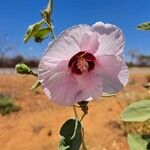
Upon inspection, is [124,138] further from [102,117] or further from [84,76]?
[84,76]

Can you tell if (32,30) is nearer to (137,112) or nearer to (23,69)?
(23,69)

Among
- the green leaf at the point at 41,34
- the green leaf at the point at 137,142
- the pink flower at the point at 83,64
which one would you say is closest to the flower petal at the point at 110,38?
the pink flower at the point at 83,64

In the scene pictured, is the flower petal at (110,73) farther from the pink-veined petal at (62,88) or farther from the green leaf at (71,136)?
the green leaf at (71,136)

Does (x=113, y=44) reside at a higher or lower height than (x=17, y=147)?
higher

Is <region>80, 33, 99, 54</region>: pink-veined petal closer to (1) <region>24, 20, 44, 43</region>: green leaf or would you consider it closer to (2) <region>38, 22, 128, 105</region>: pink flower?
(2) <region>38, 22, 128, 105</region>: pink flower

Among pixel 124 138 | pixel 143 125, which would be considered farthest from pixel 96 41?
pixel 124 138

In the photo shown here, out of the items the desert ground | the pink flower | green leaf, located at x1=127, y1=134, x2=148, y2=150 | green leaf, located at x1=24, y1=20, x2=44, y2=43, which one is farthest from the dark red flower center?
the desert ground
